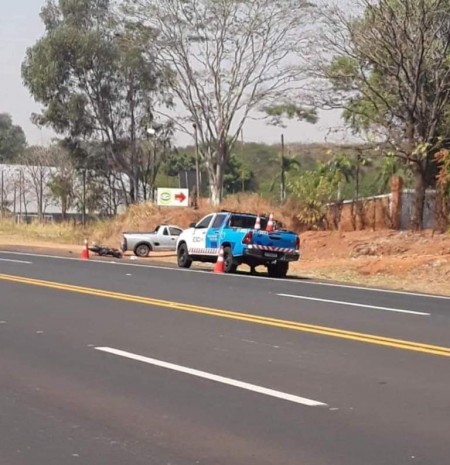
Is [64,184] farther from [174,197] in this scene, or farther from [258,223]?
[258,223]

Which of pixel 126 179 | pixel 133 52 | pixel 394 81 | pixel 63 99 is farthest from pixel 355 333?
pixel 126 179

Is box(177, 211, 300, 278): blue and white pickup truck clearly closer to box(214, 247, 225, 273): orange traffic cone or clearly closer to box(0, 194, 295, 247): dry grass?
box(214, 247, 225, 273): orange traffic cone

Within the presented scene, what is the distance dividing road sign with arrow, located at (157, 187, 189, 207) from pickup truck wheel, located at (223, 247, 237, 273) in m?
19.5

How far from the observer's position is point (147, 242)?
133ft

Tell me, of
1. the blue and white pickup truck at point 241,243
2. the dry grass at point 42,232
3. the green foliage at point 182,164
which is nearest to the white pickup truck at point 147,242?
the blue and white pickup truck at point 241,243

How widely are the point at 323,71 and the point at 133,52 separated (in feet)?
56.1

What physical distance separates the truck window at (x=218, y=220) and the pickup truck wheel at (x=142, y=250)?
40.5 feet

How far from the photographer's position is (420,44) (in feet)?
113

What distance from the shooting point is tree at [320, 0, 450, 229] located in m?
34.8

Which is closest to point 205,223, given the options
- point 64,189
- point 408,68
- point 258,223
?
point 258,223

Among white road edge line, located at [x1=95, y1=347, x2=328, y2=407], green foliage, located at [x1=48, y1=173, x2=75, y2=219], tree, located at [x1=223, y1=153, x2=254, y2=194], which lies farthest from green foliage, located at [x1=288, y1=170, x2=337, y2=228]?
tree, located at [x1=223, y1=153, x2=254, y2=194]

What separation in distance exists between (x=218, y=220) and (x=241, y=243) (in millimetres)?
1609

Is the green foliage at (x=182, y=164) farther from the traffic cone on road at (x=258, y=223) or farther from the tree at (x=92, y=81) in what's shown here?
the traffic cone on road at (x=258, y=223)

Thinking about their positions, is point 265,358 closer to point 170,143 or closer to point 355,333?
point 355,333
